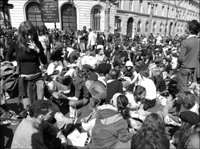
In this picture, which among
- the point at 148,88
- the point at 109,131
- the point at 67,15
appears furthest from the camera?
the point at 67,15

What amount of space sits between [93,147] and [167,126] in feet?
5.69

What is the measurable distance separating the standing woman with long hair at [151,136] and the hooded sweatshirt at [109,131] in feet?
1.17

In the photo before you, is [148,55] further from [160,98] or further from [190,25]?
[190,25]

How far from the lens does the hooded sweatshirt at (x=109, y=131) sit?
85.7 inches

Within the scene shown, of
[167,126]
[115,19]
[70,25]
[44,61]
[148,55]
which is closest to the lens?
[44,61]

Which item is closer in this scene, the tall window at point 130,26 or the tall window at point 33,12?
the tall window at point 33,12

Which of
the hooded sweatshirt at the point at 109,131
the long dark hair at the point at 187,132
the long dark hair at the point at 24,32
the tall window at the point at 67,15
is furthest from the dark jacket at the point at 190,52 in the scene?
the tall window at the point at 67,15

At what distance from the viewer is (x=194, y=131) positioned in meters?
1.96

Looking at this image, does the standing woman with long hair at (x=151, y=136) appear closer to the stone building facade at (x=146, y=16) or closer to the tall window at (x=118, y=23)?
the stone building facade at (x=146, y=16)

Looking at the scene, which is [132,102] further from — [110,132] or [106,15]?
[106,15]

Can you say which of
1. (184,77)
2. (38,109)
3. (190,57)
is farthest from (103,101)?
(190,57)

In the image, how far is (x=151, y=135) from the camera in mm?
1804

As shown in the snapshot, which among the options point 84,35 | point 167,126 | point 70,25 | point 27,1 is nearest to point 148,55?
point 84,35

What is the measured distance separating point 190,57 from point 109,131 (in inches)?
99.6
